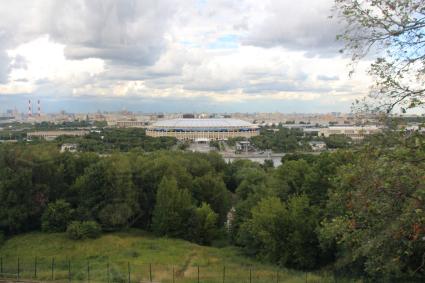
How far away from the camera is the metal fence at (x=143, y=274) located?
58.3 feet

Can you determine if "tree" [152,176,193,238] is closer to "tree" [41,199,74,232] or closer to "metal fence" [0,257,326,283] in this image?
"tree" [41,199,74,232]

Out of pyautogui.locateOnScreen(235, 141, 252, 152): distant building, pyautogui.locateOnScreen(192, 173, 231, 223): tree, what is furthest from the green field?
pyautogui.locateOnScreen(235, 141, 252, 152): distant building

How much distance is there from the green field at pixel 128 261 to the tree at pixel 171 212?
131 cm

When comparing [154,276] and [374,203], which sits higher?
[374,203]

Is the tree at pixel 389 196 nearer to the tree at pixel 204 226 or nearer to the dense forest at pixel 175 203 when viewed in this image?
the dense forest at pixel 175 203

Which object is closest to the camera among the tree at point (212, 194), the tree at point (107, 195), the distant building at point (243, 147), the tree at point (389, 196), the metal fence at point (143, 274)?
the tree at point (389, 196)

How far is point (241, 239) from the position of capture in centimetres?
2580

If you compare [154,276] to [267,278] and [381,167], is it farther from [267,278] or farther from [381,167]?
[381,167]

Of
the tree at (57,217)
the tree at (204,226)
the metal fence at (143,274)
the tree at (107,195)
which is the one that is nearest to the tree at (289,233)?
the metal fence at (143,274)

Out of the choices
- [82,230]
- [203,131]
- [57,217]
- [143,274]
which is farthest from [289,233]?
[203,131]

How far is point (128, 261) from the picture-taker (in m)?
22.1

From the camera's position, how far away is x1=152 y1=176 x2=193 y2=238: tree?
94.7ft

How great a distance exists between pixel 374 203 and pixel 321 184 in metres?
20.4

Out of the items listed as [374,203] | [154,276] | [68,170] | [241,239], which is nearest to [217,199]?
[241,239]
